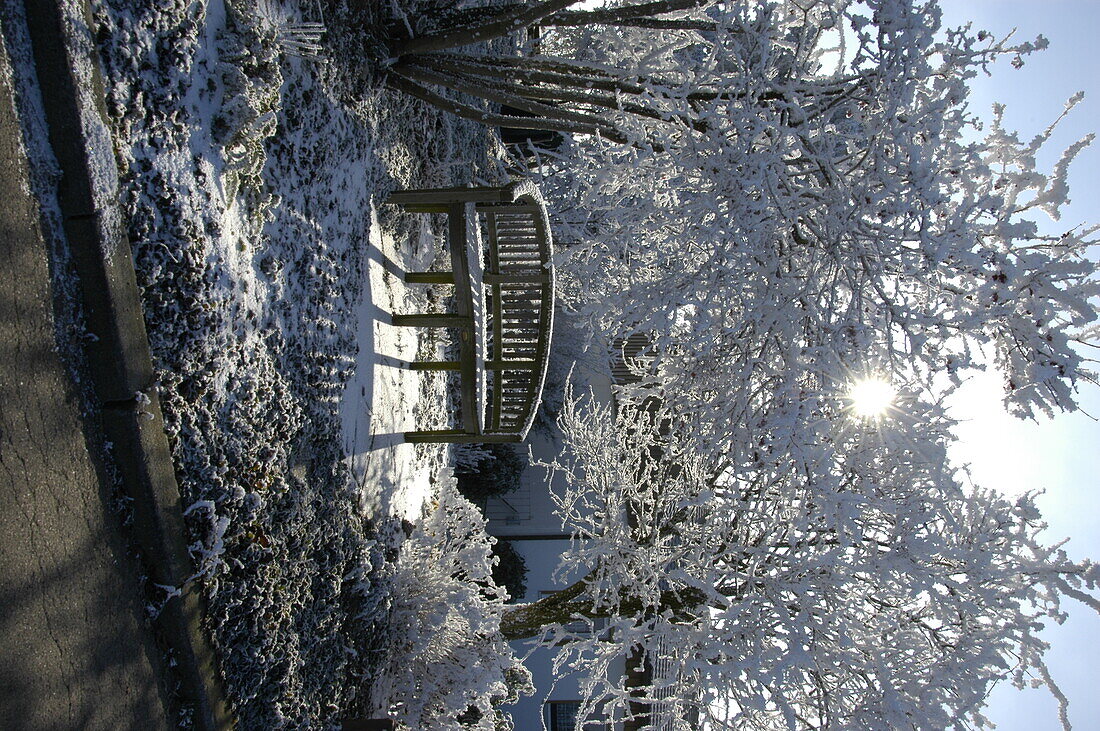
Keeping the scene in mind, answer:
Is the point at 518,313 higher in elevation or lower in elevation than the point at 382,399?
higher

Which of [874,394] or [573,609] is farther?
[573,609]

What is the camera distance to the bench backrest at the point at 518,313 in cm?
645

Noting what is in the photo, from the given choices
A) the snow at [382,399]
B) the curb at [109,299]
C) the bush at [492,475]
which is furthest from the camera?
the bush at [492,475]

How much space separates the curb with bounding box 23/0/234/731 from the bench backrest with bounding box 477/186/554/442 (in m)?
3.78

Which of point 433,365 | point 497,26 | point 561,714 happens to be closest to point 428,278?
point 433,365

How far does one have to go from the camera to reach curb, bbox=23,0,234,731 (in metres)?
2.42

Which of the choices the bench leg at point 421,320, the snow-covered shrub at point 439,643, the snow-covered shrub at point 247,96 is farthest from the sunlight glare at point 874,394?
the snow-covered shrub at point 247,96

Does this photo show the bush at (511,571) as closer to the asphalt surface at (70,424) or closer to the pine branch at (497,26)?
the pine branch at (497,26)

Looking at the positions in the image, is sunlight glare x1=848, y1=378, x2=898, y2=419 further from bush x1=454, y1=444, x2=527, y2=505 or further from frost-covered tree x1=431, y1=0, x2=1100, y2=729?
bush x1=454, y1=444, x2=527, y2=505

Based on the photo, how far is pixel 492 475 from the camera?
41.2ft

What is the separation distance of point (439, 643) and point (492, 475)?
701 cm

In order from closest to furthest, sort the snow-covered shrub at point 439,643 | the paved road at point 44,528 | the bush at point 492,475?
1. the paved road at point 44,528
2. the snow-covered shrub at point 439,643
3. the bush at point 492,475

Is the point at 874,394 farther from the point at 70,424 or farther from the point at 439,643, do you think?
the point at 70,424

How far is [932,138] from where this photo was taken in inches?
165
